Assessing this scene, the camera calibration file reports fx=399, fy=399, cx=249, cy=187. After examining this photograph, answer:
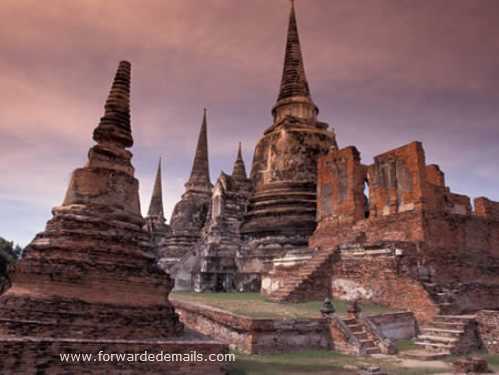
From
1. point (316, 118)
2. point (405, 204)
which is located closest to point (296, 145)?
point (316, 118)

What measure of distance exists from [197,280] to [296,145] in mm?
9067

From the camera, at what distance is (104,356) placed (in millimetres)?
6551

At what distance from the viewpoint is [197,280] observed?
66.4 ft

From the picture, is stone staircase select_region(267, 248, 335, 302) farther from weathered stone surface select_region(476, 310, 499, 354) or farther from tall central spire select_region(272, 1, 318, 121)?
tall central spire select_region(272, 1, 318, 121)

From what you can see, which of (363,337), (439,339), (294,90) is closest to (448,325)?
(439,339)

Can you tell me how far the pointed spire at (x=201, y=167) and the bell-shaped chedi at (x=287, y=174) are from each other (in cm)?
994

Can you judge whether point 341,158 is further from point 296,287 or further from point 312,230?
point 296,287

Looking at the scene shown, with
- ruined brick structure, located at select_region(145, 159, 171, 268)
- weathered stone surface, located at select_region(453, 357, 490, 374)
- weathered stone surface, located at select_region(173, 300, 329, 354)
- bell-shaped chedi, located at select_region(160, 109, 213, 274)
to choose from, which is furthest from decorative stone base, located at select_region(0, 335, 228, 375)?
ruined brick structure, located at select_region(145, 159, 171, 268)

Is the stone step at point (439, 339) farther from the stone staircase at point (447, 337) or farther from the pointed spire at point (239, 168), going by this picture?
the pointed spire at point (239, 168)

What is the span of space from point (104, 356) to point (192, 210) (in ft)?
83.0

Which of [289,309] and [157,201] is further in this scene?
[157,201]

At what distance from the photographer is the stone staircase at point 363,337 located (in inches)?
368

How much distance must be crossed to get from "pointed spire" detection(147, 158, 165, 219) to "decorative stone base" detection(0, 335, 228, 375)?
3508cm

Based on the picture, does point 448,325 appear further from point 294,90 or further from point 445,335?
point 294,90
